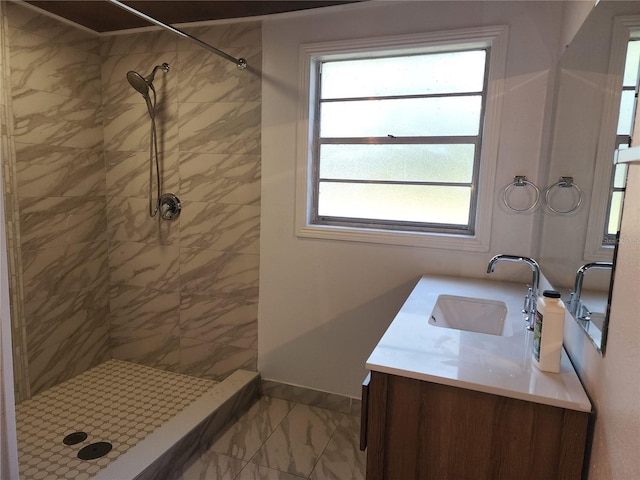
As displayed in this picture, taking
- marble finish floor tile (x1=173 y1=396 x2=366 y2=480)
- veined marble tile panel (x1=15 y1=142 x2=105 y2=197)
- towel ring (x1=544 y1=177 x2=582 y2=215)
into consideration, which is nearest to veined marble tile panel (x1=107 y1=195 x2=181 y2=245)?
veined marble tile panel (x1=15 y1=142 x2=105 y2=197)

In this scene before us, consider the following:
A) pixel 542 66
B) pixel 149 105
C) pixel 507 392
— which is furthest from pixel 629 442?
pixel 149 105

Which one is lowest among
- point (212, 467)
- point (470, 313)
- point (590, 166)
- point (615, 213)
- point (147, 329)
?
point (212, 467)

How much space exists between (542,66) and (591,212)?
1.07m

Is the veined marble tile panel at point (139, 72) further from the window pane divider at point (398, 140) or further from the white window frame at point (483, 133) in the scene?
the window pane divider at point (398, 140)

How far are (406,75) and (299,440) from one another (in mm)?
2079

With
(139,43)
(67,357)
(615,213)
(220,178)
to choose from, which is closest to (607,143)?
(615,213)

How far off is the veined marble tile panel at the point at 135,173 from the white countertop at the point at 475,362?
1.87 metres

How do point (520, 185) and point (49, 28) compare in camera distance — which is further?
point (49, 28)

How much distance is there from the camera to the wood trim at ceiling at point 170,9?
221 centimetres

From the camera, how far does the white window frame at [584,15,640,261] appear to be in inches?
39.1

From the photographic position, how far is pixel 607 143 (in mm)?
1088

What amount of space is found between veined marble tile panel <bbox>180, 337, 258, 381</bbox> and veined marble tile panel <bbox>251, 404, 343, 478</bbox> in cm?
46

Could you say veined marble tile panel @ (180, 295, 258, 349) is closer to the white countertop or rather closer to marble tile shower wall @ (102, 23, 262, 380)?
marble tile shower wall @ (102, 23, 262, 380)

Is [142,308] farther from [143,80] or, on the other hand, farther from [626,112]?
[626,112]
